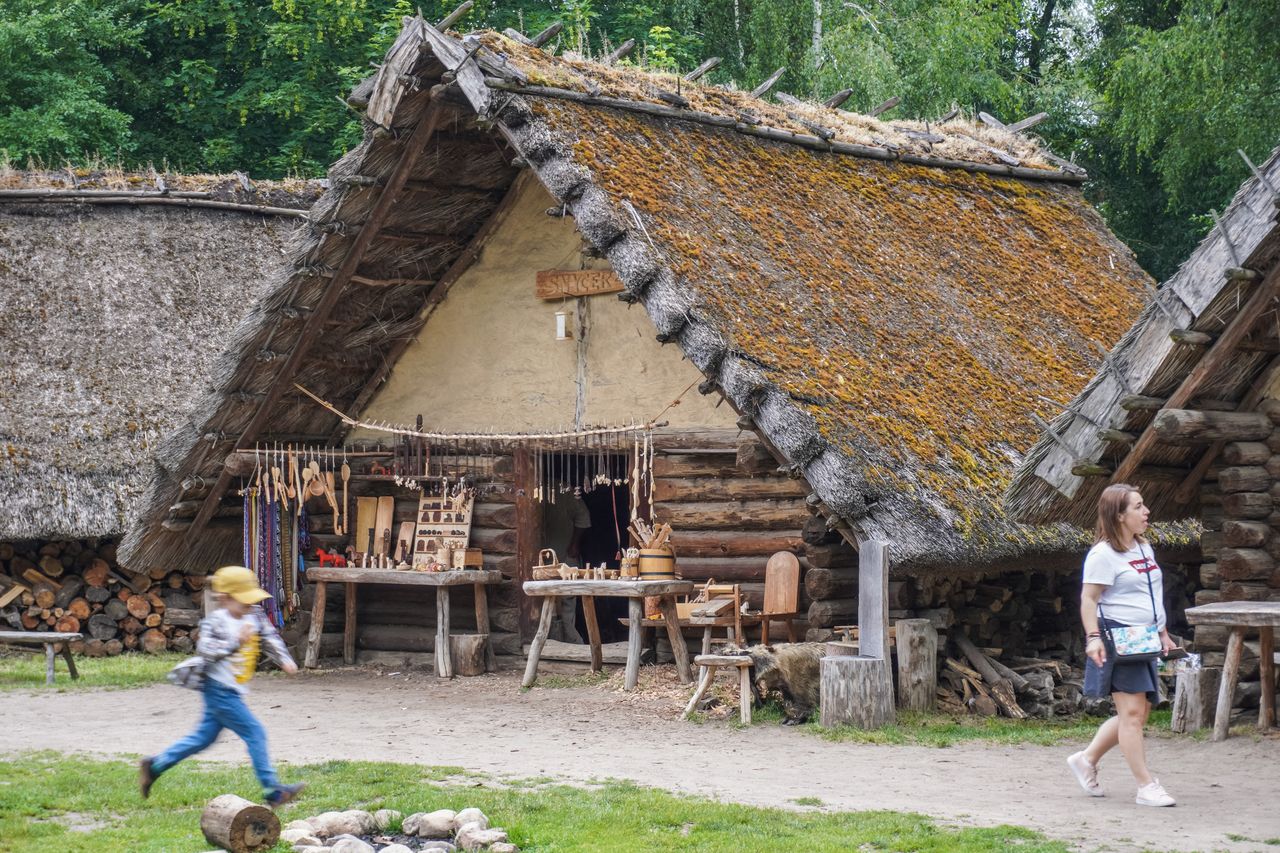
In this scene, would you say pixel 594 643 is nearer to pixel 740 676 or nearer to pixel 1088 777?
pixel 740 676

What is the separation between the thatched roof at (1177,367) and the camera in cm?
900

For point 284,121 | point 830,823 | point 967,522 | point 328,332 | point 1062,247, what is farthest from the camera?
point 284,121

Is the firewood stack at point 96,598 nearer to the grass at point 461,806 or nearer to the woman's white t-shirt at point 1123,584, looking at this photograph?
the grass at point 461,806

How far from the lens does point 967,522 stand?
10.7 m

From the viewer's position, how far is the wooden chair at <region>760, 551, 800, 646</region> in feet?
39.4

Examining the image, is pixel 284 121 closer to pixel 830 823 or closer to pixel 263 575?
pixel 263 575

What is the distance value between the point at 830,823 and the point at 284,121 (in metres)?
22.1

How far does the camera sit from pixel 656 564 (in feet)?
41.6

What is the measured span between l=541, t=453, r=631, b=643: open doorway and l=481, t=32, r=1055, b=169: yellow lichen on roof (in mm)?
3129

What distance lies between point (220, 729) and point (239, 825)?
0.79 m

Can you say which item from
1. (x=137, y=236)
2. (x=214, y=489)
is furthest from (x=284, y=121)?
(x=214, y=489)

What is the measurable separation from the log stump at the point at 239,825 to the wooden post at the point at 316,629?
746 centimetres

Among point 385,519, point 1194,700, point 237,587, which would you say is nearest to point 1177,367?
point 1194,700

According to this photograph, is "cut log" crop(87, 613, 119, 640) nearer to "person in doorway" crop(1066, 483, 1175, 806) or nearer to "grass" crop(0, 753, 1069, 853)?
"grass" crop(0, 753, 1069, 853)
